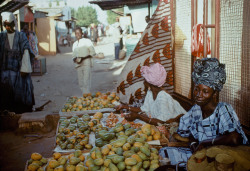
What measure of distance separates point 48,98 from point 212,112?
6528 mm

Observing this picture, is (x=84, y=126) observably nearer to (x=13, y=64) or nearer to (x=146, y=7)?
(x=13, y=64)

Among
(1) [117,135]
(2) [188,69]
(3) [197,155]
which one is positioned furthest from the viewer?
(2) [188,69]

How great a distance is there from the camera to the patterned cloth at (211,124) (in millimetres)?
2148

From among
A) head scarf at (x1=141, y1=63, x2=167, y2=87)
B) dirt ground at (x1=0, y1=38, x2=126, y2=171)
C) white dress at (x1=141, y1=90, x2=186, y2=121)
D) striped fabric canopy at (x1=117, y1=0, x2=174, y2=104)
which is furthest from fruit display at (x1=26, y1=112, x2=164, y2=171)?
striped fabric canopy at (x1=117, y1=0, x2=174, y2=104)

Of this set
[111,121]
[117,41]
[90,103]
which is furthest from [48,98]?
[117,41]

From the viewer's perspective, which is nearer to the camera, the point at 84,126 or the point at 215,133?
the point at 215,133

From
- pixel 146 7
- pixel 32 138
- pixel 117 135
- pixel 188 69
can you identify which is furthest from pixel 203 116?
pixel 146 7

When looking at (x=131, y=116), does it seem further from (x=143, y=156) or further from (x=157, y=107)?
(x=143, y=156)

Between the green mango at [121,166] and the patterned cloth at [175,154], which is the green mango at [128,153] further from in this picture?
the patterned cloth at [175,154]

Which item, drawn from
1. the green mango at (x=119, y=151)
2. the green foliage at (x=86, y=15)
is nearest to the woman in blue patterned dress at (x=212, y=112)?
the green mango at (x=119, y=151)

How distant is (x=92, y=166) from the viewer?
2256 millimetres

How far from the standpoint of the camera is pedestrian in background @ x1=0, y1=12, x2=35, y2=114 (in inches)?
208

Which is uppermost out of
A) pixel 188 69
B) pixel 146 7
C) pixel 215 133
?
pixel 146 7

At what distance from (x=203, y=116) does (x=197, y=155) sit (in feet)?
2.36
